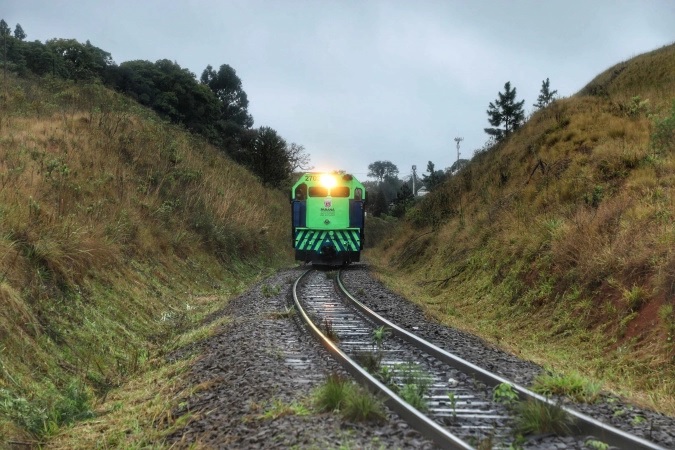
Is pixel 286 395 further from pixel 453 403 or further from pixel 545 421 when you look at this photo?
pixel 545 421

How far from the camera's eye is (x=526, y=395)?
5859 millimetres

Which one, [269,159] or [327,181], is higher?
[269,159]

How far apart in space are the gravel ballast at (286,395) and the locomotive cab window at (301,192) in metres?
13.6

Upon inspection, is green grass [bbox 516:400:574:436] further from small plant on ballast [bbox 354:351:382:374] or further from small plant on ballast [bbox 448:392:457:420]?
small plant on ballast [bbox 354:351:382:374]

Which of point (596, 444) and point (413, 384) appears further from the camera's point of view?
point (413, 384)

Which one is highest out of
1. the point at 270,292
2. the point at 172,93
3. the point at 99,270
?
the point at 172,93

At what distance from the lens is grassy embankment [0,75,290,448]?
6.64 meters

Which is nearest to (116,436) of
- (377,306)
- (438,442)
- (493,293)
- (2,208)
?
(438,442)

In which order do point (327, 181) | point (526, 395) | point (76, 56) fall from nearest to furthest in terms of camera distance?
point (526, 395), point (327, 181), point (76, 56)

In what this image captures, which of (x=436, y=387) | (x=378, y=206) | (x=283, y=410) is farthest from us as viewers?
(x=378, y=206)

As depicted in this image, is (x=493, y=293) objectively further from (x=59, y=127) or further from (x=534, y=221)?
(x=59, y=127)

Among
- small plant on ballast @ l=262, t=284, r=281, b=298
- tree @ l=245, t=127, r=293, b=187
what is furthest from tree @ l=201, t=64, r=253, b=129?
small plant on ballast @ l=262, t=284, r=281, b=298

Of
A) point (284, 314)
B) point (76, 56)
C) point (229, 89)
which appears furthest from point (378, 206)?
point (284, 314)

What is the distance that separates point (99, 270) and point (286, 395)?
A: 22.3 feet
